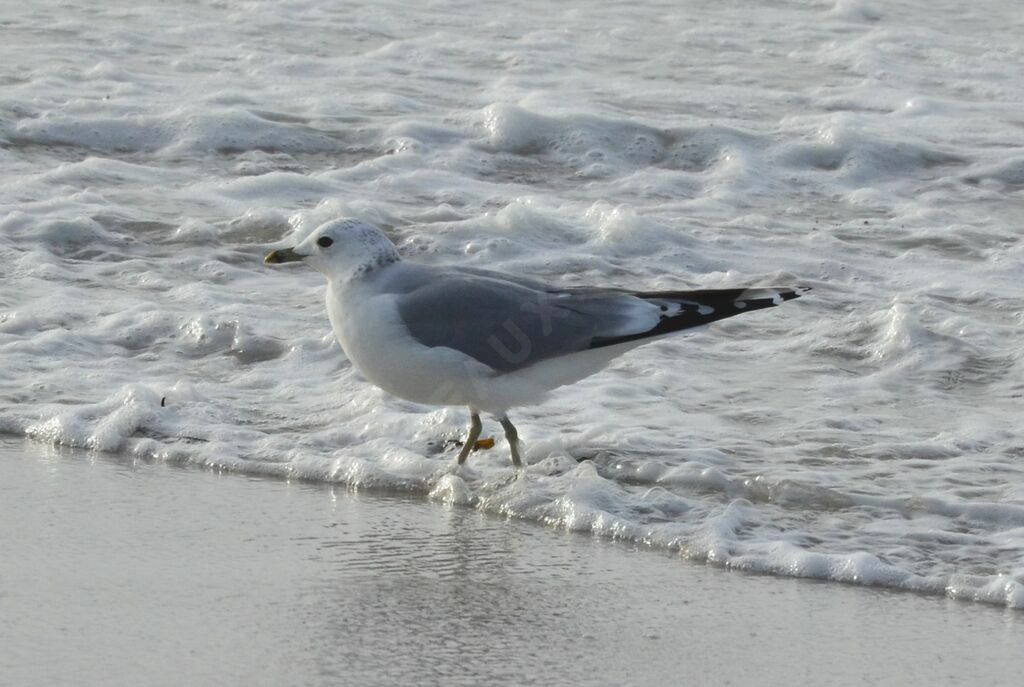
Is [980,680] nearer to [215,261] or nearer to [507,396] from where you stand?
[507,396]

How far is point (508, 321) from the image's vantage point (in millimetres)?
4953

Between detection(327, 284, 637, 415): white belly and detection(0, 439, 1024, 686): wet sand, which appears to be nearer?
detection(0, 439, 1024, 686): wet sand

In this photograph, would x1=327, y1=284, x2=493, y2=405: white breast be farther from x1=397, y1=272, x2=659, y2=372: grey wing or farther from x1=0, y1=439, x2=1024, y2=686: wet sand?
x1=0, y1=439, x2=1024, y2=686: wet sand

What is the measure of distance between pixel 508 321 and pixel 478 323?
0.09 meters

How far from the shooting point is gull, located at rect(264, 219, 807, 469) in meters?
4.89

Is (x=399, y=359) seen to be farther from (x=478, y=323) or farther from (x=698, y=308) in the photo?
(x=698, y=308)

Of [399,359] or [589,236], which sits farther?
[589,236]

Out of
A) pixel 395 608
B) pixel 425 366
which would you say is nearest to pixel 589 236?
pixel 425 366

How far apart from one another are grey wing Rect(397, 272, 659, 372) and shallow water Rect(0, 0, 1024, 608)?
1.20 feet

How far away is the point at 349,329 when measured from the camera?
495cm

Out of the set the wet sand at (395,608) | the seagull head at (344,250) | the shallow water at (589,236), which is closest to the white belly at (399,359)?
the seagull head at (344,250)

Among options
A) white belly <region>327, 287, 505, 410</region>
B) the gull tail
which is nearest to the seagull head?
white belly <region>327, 287, 505, 410</region>

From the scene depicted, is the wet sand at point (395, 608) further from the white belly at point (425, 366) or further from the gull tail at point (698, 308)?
the gull tail at point (698, 308)

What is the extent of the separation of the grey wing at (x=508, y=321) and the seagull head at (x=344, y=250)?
0.62 ft
